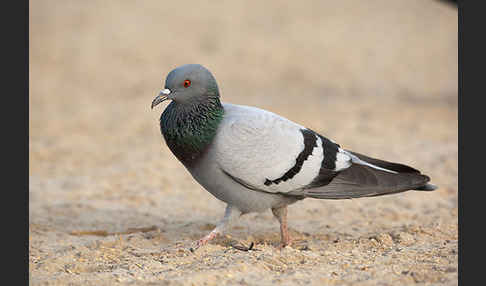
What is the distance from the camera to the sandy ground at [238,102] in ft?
13.3

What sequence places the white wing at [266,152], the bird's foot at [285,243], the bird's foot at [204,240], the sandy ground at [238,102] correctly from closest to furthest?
the sandy ground at [238,102]
the white wing at [266,152]
the bird's foot at [204,240]
the bird's foot at [285,243]

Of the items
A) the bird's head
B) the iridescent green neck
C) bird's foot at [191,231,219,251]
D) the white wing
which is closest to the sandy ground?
bird's foot at [191,231,219,251]

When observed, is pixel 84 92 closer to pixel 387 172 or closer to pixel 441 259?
pixel 387 172

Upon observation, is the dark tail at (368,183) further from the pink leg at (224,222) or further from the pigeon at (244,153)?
the pink leg at (224,222)

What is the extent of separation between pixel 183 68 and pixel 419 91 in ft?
30.0

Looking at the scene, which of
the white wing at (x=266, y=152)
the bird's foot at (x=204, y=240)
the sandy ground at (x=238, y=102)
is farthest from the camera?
the bird's foot at (x=204, y=240)

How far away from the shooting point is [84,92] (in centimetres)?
1218

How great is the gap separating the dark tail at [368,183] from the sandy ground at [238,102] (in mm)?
395

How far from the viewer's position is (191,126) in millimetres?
4320

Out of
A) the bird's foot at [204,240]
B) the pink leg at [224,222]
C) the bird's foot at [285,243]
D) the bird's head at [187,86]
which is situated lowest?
the bird's foot at [285,243]

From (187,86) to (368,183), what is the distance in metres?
1.63

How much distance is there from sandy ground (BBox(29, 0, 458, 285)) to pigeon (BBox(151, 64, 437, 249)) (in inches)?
16.9

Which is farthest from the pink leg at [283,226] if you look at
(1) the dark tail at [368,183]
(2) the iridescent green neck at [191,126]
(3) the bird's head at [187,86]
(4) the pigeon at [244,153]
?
(3) the bird's head at [187,86]

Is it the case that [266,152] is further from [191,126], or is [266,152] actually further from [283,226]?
[283,226]
